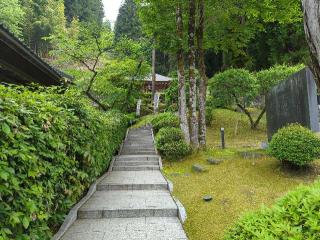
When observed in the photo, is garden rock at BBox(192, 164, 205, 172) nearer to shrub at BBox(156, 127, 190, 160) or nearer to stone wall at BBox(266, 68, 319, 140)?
shrub at BBox(156, 127, 190, 160)

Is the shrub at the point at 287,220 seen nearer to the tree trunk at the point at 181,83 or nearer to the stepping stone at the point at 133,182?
the stepping stone at the point at 133,182

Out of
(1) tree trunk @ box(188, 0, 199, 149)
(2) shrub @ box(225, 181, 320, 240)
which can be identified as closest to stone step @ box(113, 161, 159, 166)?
(1) tree trunk @ box(188, 0, 199, 149)

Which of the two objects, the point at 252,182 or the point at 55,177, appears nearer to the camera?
the point at 55,177

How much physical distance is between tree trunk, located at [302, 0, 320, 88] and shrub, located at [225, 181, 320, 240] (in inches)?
39.9

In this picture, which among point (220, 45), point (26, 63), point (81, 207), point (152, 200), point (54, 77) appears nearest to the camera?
point (81, 207)

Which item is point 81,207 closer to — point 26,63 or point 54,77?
point 26,63

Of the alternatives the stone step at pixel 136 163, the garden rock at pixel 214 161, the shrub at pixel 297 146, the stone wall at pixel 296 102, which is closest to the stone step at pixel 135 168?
the stone step at pixel 136 163

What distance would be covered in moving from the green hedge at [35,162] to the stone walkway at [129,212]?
60 cm

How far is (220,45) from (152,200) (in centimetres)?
1229

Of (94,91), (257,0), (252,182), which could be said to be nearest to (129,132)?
(94,91)

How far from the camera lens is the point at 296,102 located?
1068cm

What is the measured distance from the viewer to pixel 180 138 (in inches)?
535

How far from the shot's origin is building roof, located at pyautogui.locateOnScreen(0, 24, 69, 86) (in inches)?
265

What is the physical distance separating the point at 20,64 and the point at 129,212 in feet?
15.3
